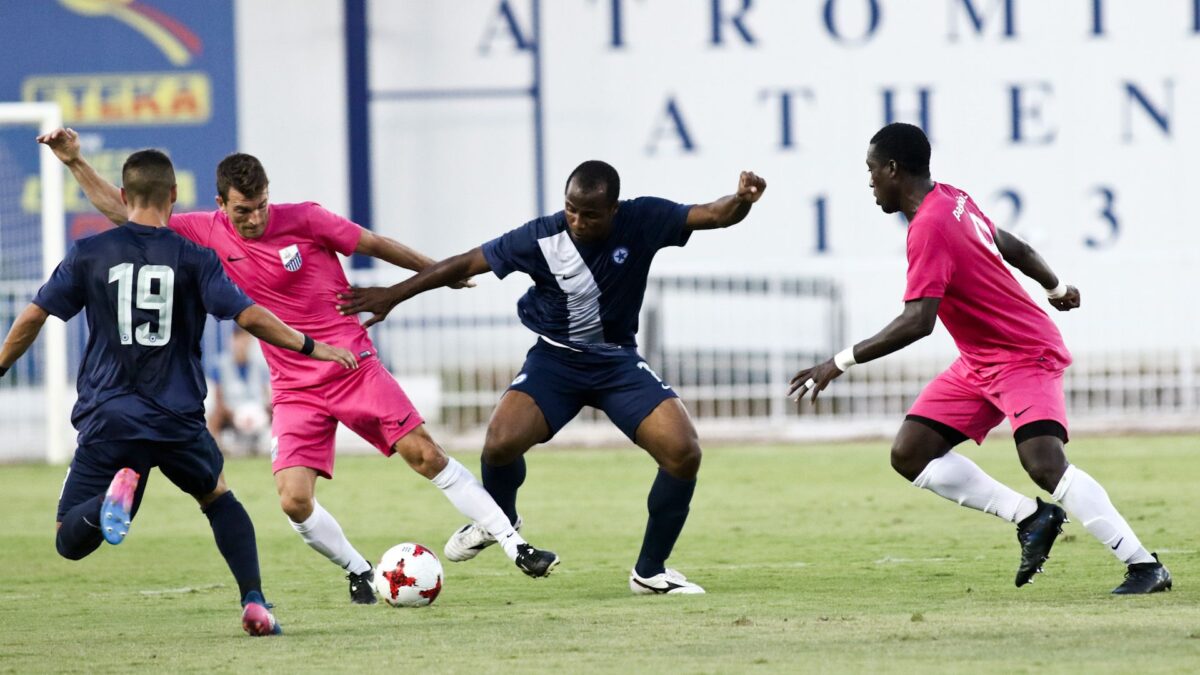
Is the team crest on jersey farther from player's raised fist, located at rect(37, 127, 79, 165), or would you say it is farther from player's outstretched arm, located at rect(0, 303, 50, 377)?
player's outstretched arm, located at rect(0, 303, 50, 377)

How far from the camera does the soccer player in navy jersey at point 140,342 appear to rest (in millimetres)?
7375

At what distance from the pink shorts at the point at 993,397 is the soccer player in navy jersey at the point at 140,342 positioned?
2764 millimetres

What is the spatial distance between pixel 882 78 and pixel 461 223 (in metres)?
5.03

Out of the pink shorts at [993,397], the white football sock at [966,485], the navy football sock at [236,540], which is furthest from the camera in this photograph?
the white football sock at [966,485]

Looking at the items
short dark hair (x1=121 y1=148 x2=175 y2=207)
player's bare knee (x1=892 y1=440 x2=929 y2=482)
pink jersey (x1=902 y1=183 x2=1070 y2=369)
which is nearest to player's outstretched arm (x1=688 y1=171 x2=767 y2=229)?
pink jersey (x1=902 y1=183 x2=1070 y2=369)

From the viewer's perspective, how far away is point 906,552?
10.1 m

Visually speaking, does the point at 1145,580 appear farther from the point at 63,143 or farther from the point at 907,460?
the point at 63,143

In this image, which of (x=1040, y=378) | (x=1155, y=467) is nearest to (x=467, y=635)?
(x=1040, y=378)

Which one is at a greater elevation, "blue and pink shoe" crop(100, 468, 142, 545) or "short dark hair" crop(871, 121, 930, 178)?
"short dark hair" crop(871, 121, 930, 178)

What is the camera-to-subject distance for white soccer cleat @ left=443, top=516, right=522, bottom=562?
873 cm

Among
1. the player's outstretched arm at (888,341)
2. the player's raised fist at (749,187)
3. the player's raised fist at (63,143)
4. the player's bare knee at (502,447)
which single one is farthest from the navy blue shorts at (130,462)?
the player's raised fist at (749,187)

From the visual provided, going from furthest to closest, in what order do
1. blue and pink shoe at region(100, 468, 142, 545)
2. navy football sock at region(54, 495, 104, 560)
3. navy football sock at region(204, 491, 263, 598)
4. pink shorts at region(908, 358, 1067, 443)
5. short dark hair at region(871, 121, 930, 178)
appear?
short dark hair at region(871, 121, 930, 178) → pink shorts at region(908, 358, 1067, 443) → navy football sock at region(204, 491, 263, 598) → navy football sock at region(54, 495, 104, 560) → blue and pink shoe at region(100, 468, 142, 545)

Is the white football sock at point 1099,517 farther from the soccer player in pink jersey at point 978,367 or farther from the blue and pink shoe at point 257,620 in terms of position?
the blue and pink shoe at point 257,620

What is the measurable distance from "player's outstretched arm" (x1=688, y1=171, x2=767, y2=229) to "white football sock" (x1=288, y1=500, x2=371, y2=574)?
2.07 metres
